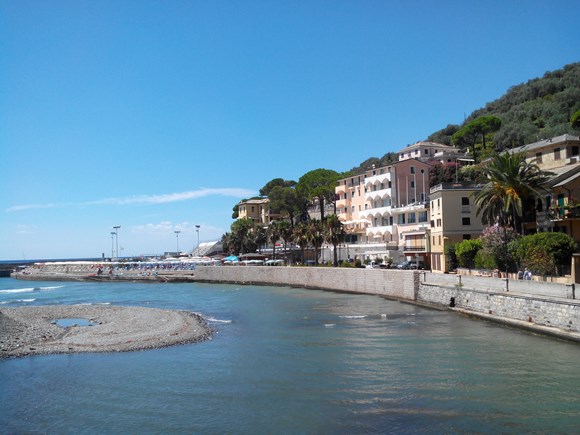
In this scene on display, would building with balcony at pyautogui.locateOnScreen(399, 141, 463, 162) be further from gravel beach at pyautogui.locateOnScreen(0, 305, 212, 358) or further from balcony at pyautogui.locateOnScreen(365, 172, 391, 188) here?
gravel beach at pyautogui.locateOnScreen(0, 305, 212, 358)

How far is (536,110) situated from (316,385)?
11520 centimetres

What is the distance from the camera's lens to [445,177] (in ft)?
281

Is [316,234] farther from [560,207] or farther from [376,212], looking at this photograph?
[560,207]

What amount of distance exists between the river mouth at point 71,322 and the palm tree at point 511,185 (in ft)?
120

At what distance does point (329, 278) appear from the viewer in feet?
216

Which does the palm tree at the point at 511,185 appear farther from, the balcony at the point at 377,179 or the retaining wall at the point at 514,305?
the balcony at the point at 377,179

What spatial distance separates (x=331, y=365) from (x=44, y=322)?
89.6 ft

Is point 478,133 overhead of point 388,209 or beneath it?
overhead

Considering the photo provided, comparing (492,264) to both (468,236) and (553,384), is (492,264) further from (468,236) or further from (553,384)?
(553,384)

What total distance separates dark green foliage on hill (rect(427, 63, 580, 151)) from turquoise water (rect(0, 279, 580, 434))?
234ft

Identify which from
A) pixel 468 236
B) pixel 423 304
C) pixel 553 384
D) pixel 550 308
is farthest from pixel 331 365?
pixel 468 236

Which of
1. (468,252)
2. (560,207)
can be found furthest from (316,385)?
(468,252)

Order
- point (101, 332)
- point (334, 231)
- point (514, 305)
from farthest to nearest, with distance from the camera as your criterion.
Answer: point (334, 231), point (101, 332), point (514, 305)

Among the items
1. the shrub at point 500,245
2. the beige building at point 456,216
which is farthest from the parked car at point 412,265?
the shrub at point 500,245
